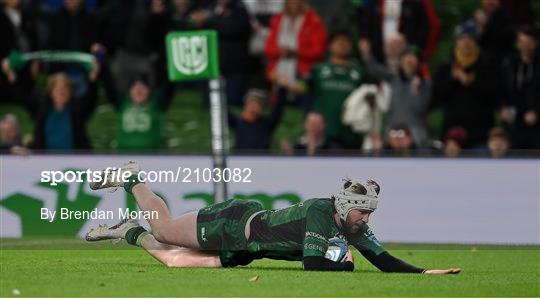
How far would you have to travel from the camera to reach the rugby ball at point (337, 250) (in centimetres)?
1408

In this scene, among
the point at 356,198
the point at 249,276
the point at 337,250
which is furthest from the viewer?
the point at 356,198

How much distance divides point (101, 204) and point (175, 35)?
8.20 feet

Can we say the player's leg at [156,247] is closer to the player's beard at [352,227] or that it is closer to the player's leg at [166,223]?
the player's leg at [166,223]

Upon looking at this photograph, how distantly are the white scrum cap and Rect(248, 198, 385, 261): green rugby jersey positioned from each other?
9cm

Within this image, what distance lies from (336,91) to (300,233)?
21.5 feet

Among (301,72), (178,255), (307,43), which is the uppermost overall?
(307,43)

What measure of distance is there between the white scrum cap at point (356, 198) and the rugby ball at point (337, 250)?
0.70 ft

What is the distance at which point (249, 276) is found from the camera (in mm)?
13961

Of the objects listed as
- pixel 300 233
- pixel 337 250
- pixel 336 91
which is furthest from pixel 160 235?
pixel 336 91

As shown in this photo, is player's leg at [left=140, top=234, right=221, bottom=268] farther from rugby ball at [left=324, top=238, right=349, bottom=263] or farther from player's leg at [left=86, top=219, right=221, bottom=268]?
rugby ball at [left=324, top=238, right=349, bottom=263]

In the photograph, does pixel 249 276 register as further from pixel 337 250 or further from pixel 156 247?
pixel 156 247

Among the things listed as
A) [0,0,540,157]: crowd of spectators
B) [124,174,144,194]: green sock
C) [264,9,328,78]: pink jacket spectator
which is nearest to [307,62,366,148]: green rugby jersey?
[0,0,540,157]: crowd of spectators

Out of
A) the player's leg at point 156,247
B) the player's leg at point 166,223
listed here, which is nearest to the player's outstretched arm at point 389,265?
the player's leg at point 156,247

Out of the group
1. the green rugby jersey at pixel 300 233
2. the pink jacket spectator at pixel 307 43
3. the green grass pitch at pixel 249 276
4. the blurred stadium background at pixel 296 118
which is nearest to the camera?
the green grass pitch at pixel 249 276
